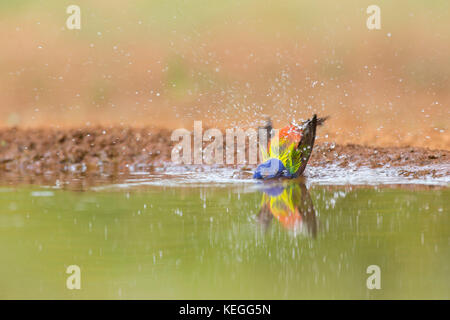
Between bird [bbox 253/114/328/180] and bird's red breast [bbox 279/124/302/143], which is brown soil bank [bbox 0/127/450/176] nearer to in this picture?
bird [bbox 253/114/328/180]

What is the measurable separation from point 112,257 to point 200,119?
5172mm

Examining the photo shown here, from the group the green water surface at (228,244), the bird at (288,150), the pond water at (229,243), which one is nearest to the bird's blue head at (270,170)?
the bird at (288,150)

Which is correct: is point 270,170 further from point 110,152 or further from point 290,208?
point 110,152

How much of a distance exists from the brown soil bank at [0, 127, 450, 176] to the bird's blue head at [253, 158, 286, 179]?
117 centimetres

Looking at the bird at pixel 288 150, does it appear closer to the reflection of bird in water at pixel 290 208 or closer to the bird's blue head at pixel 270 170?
the bird's blue head at pixel 270 170

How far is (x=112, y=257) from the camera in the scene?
3.18m

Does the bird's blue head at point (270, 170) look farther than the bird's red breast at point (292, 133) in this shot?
Yes

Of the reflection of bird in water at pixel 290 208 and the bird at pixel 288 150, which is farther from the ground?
the bird at pixel 288 150

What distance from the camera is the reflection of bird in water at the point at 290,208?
12.6 ft

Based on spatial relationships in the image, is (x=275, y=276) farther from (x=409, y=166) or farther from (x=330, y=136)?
(x=330, y=136)

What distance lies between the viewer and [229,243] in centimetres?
342

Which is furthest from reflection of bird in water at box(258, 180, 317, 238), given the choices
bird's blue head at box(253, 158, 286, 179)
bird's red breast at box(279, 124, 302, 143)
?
bird's red breast at box(279, 124, 302, 143)

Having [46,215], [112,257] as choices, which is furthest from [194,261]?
[46,215]

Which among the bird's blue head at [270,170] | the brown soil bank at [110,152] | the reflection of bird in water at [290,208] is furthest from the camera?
the brown soil bank at [110,152]
